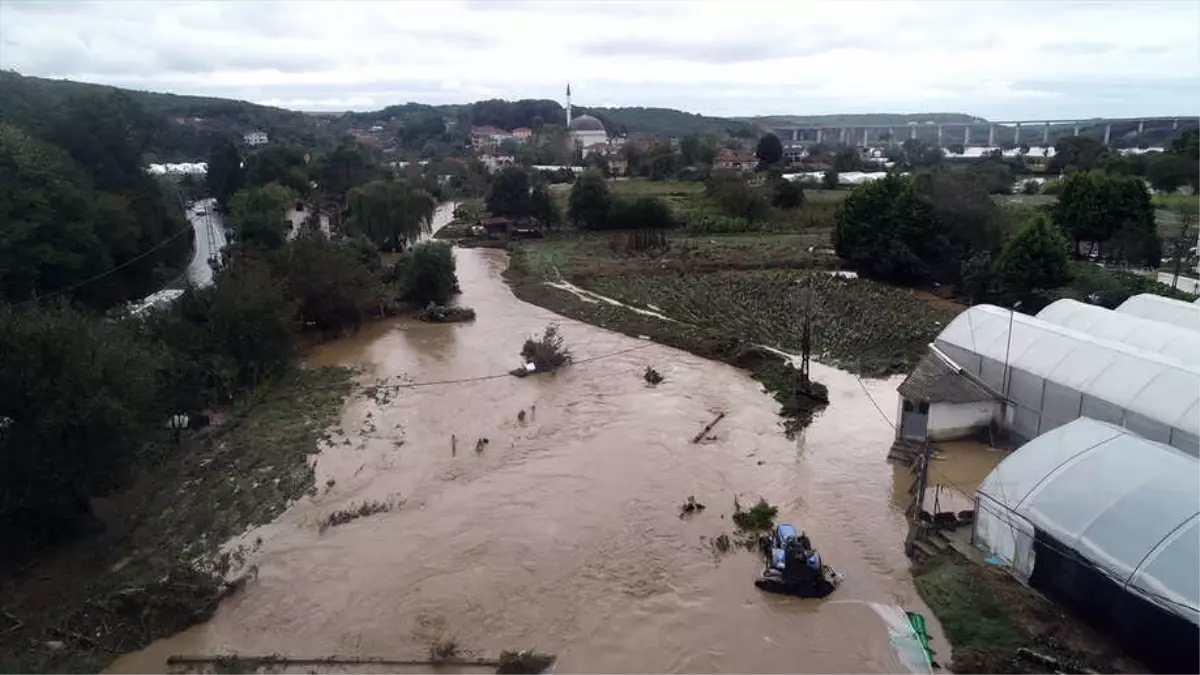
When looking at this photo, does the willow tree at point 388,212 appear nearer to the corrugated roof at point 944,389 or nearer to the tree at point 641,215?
the tree at point 641,215

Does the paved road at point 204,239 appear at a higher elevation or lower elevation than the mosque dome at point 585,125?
lower

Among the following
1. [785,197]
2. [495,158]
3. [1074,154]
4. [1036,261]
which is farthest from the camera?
[495,158]

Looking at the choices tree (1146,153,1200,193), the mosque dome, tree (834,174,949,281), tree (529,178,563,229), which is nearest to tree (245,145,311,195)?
tree (529,178,563,229)

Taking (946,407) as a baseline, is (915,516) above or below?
below

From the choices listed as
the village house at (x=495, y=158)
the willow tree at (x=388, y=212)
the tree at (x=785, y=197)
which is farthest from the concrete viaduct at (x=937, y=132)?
the willow tree at (x=388, y=212)

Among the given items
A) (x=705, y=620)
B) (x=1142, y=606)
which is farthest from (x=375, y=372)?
(x=1142, y=606)

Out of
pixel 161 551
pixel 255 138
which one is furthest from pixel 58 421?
pixel 255 138

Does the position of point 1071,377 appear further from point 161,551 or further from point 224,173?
point 224,173
